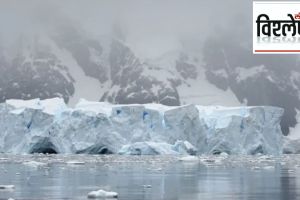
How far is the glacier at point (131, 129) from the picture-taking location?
→ 1987 inches

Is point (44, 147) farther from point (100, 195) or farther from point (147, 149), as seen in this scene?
point (100, 195)

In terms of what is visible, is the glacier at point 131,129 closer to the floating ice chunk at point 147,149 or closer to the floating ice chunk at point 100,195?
the floating ice chunk at point 147,149

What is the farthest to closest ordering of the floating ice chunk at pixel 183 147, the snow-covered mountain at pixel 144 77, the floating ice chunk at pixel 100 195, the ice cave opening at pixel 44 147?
the snow-covered mountain at pixel 144 77, the ice cave opening at pixel 44 147, the floating ice chunk at pixel 183 147, the floating ice chunk at pixel 100 195

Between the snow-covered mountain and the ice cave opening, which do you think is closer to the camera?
the ice cave opening

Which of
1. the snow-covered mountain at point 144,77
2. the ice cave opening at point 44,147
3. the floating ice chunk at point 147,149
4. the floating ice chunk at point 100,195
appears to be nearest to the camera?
the floating ice chunk at point 100,195

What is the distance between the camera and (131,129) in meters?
52.3

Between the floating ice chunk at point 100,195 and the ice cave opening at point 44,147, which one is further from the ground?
the floating ice chunk at point 100,195

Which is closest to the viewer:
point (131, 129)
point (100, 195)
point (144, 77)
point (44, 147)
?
point (100, 195)

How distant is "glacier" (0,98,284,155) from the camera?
166 feet

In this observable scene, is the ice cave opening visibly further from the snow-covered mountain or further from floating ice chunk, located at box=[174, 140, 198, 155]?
the snow-covered mountain

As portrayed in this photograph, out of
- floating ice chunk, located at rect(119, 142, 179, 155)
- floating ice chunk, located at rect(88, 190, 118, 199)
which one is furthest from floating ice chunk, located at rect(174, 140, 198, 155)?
floating ice chunk, located at rect(88, 190, 118, 199)

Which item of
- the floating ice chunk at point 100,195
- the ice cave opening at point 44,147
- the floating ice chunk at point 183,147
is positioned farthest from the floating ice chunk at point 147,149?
the floating ice chunk at point 100,195

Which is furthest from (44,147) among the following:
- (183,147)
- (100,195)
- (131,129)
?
(100,195)

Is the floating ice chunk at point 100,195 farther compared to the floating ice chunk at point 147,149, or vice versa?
the floating ice chunk at point 147,149
